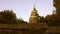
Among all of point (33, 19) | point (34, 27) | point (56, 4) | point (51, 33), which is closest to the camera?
point (51, 33)

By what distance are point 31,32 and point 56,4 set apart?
12.5 meters

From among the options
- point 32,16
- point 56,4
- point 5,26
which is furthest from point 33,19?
point 5,26

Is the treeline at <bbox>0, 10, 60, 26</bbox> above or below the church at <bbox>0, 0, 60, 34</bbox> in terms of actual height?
above

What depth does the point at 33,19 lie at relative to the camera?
104ft

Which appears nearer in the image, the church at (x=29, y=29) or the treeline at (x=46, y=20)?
the church at (x=29, y=29)

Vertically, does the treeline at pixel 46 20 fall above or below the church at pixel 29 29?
above

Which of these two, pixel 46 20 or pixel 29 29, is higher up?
pixel 46 20

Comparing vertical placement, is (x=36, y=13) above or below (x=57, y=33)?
above

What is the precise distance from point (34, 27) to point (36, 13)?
2463 cm

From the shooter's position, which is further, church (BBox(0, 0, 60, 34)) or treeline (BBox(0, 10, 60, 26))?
treeline (BBox(0, 10, 60, 26))

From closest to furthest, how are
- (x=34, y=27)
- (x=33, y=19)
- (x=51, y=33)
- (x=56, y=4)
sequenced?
(x=51, y=33), (x=34, y=27), (x=56, y=4), (x=33, y=19)

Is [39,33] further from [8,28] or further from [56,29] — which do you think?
[8,28]

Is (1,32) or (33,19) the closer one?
(1,32)

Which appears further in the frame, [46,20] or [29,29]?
[46,20]
